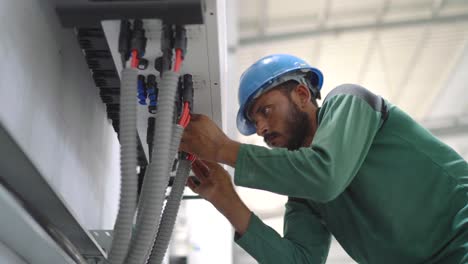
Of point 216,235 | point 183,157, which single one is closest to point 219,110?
point 183,157

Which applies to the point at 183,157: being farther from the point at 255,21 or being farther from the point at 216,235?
the point at 255,21

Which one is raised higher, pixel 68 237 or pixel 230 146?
pixel 230 146

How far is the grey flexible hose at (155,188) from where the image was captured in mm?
678

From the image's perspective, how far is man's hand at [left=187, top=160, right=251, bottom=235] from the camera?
116 cm

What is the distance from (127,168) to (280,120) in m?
0.59

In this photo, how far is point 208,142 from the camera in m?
0.92

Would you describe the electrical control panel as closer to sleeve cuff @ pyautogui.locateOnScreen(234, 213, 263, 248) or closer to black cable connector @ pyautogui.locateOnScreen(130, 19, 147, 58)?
black cable connector @ pyautogui.locateOnScreen(130, 19, 147, 58)

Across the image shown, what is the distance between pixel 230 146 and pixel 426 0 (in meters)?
2.74

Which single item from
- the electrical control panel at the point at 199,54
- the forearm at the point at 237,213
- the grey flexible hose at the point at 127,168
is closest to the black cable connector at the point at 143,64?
the electrical control panel at the point at 199,54

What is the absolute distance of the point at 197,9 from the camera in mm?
708

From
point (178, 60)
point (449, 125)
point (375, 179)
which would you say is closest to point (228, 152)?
point (178, 60)

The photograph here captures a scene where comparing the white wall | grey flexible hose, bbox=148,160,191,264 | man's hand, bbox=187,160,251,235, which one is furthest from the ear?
the white wall

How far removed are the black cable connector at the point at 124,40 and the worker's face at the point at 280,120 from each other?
1.82ft

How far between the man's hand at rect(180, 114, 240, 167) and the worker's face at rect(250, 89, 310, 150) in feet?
1.01
